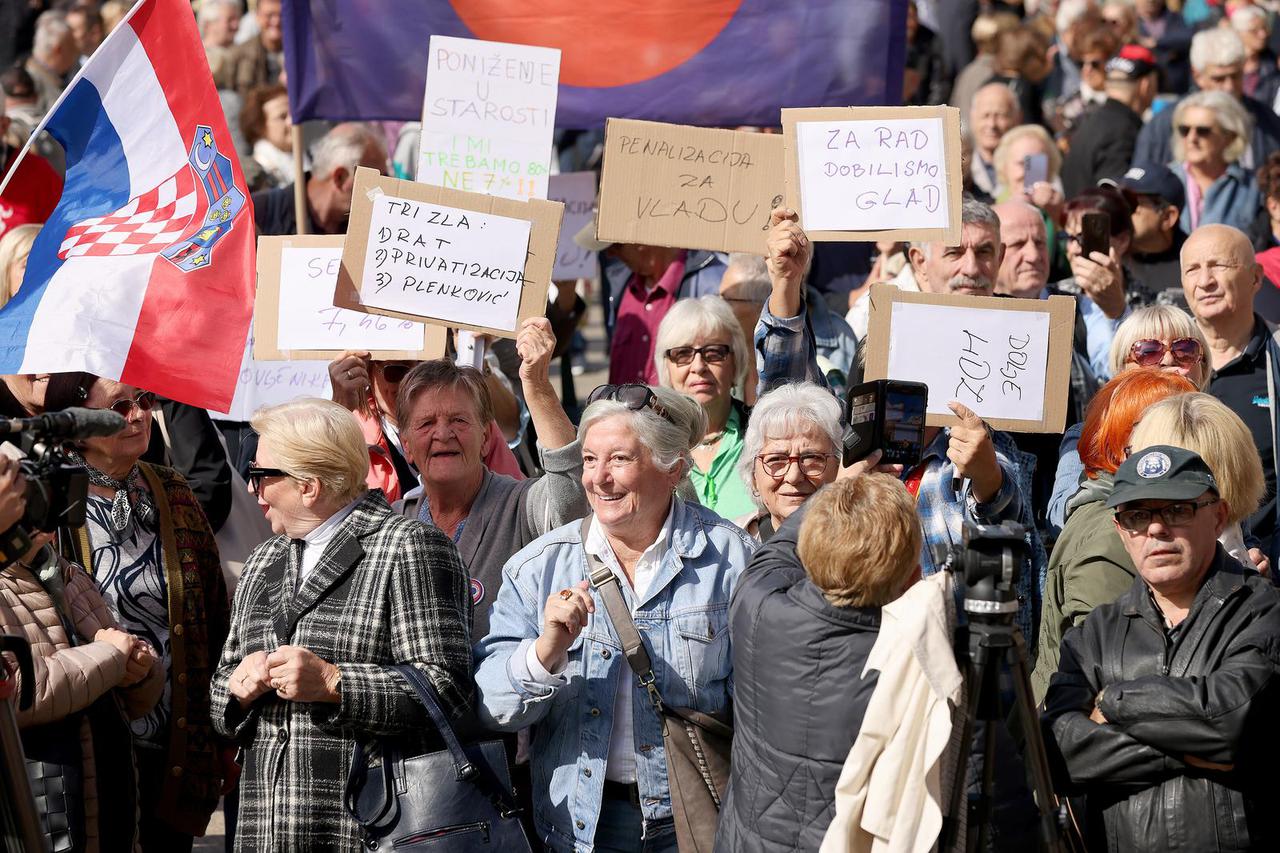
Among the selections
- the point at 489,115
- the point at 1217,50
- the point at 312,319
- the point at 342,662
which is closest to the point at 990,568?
the point at 342,662

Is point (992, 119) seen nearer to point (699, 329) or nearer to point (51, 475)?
point (699, 329)

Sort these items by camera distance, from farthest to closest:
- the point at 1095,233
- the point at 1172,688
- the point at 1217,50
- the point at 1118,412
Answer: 1. the point at 1217,50
2. the point at 1095,233
3. the point at 1118,412
4. the point at 1172,688

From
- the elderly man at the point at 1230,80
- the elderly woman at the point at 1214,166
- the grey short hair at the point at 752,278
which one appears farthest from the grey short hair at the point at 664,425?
the elderly man at the point at 1230,80

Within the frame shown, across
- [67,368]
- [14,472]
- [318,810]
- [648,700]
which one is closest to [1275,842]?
[648,700]

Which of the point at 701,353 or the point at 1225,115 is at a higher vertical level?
the point at 1225,115

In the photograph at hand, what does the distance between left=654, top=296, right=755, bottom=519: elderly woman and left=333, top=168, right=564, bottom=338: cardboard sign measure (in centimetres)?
58

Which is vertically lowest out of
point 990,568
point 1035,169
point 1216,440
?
point 990,568

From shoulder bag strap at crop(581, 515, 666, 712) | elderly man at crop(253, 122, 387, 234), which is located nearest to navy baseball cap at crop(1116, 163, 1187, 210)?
elderly man at crop(253, 122, 387, 234)

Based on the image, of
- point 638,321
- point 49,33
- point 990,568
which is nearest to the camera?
point 990,568

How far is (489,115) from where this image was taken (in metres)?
5.99

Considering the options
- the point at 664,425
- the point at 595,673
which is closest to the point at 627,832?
the point at 595,673

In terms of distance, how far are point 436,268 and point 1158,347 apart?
2277 millimetres

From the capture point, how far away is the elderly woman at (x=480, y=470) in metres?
4.65

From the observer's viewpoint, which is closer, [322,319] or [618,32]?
[322,319]
